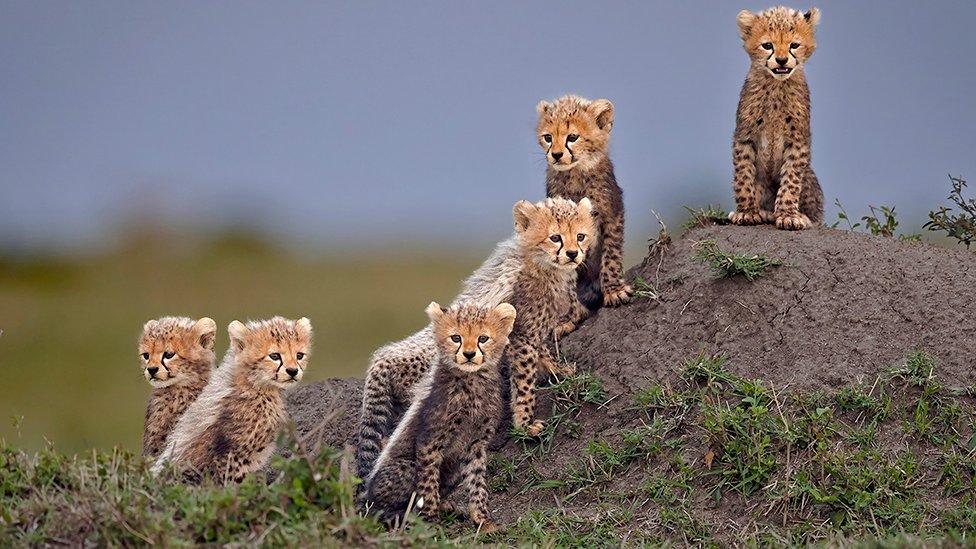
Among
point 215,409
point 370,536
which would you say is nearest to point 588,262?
point 215,409

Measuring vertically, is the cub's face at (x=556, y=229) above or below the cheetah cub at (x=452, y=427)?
above

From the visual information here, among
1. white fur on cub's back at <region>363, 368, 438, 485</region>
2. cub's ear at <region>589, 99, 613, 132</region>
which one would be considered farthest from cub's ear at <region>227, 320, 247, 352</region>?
cub's ear at <region>589, 99, 613, 132</region>

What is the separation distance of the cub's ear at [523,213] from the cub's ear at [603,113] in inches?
32.5

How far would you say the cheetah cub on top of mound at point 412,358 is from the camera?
308 inches

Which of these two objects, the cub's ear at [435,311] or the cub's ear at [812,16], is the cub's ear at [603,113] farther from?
the cub's ear at [435,311]

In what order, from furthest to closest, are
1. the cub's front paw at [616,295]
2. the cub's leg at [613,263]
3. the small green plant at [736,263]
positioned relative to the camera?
the cub's front paw at [616,295] < the cub's leg at [613,263] < the small green plant at [736,263]

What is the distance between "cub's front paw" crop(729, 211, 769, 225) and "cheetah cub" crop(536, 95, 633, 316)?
86 centimetres

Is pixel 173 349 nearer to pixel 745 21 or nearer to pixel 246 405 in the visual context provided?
pixel 246 405

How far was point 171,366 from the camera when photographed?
7676mm

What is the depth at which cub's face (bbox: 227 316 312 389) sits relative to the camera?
7117mm

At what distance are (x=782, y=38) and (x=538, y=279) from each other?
2175 mm

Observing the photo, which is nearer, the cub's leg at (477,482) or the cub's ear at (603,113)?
the cub's leg at (477,482)

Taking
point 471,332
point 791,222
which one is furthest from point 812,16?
point 471,332

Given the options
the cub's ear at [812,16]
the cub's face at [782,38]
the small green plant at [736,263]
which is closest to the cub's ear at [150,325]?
the small green plant at [736,263]
